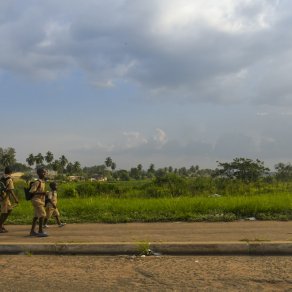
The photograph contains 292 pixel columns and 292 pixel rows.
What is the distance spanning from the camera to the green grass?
13.0m

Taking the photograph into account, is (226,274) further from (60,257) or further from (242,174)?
(242,174)

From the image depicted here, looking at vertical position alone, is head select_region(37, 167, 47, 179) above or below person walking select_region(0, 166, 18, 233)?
above

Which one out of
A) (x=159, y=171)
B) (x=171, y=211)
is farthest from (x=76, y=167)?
(x=171, y=211)

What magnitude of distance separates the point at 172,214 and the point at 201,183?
1598 centimetres

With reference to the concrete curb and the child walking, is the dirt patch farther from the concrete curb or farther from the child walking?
the child walking

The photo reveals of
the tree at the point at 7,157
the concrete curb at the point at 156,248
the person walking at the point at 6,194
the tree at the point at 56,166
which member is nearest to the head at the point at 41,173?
the person walking at the point at 6,194

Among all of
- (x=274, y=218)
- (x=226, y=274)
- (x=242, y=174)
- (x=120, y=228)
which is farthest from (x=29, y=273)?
(x=242, y=174)

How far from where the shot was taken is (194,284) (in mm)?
5996

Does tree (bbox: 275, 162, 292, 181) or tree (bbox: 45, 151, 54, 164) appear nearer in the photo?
tree (bbox: 275, 162, 292, 181)

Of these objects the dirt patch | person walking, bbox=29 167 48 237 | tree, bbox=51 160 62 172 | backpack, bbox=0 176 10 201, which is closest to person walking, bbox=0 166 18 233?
backpack, bbox=0 176 10 201

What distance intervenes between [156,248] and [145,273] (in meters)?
1.41

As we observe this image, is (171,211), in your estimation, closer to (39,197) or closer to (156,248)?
(39,197)

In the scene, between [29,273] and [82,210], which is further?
[82,210]

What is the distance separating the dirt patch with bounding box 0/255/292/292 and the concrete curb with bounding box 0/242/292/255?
0.81 ft
